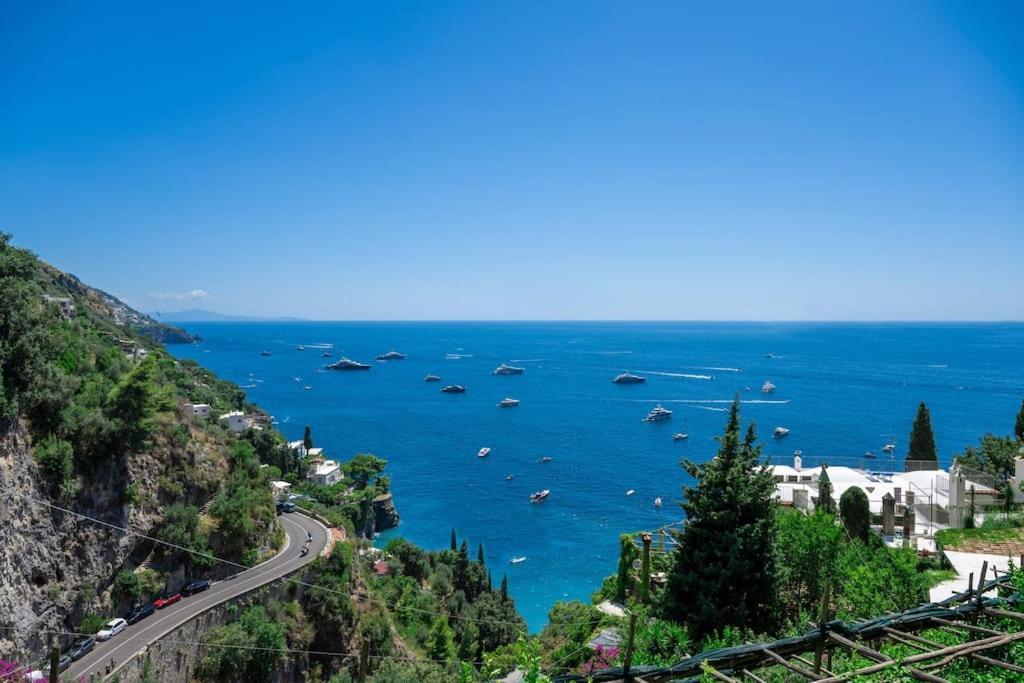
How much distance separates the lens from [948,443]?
2076 inches

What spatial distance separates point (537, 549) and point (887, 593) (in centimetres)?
A: 3172

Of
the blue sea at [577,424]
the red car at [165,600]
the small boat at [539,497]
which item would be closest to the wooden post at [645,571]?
the blue sea at [577,424]

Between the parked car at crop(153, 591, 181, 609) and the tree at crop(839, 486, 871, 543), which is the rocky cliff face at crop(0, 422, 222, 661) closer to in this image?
the parked car at crop(153, 591, 181, 609)

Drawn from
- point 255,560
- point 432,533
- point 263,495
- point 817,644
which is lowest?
point 432,533

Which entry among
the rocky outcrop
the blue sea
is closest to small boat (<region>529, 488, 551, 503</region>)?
the blue sea

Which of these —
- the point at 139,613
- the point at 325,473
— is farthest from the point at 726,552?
the point at 325,473

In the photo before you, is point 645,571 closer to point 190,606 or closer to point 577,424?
point 190,606

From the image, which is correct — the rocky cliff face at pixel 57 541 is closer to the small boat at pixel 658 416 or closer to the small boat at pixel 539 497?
the small boat at pixel 539 497

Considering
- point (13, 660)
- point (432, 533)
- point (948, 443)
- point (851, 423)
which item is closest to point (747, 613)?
point (13, 660)

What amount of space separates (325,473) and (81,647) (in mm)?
32625

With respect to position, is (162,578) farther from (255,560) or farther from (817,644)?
(817,644)

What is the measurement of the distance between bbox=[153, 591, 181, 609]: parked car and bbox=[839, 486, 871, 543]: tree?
1995 cm

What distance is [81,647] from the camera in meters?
15.2

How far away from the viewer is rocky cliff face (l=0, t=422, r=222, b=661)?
14.0 metres
